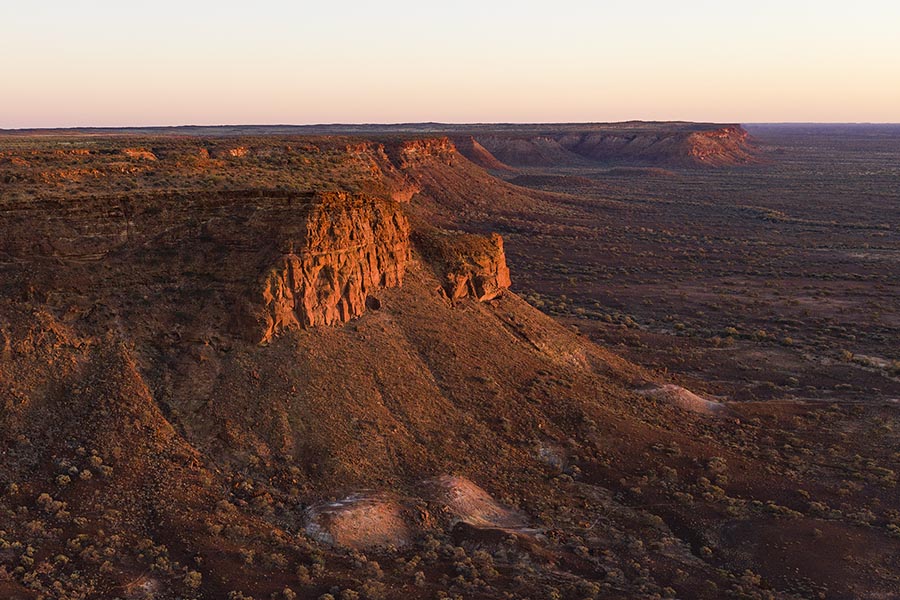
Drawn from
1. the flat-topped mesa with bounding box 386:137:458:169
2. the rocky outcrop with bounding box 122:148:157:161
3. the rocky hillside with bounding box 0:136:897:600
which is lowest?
the rocky hillside with bounding box 0:136:897:600

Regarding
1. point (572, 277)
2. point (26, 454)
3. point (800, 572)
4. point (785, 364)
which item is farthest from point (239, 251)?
point (572, 277)

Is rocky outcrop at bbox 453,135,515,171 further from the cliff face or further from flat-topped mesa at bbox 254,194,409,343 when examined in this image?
flat-topped mesa at bbox 254,194,409,343

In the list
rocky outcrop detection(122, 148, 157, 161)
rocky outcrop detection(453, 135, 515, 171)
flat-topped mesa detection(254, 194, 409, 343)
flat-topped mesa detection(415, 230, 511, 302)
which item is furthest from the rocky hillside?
rocky outcrop detection(453, 135, 515, 171)

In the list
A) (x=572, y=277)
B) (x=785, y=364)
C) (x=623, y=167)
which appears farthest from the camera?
(x=623, y=167)

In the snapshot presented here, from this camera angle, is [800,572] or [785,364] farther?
[785,364]

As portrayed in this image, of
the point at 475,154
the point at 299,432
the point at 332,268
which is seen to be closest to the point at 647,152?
the point at 475,154

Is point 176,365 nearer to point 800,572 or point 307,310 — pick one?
point 307,310

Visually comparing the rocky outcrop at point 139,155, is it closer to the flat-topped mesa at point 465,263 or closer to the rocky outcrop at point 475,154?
the flat-topped mesa at point 465,263
